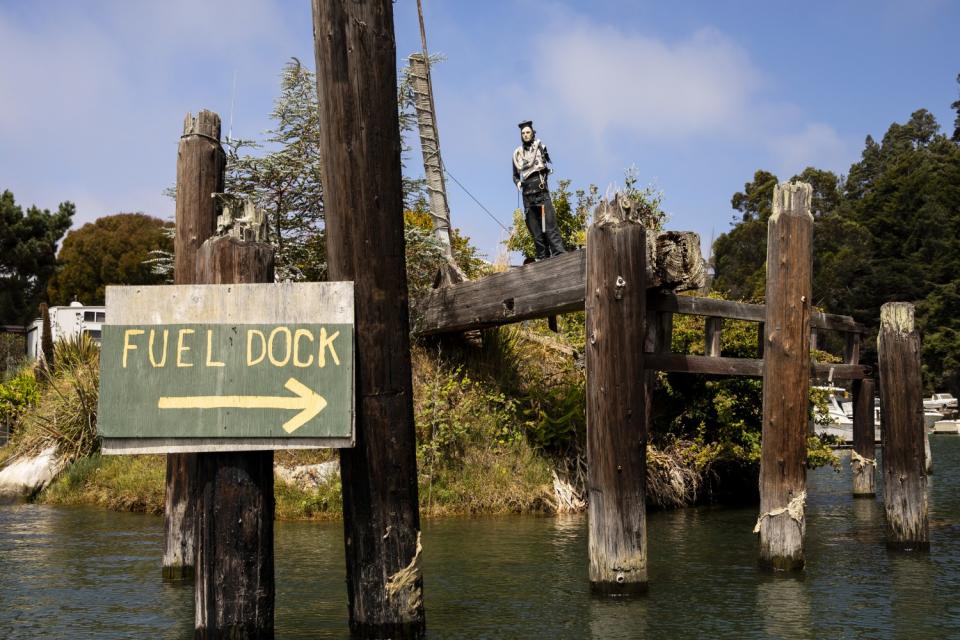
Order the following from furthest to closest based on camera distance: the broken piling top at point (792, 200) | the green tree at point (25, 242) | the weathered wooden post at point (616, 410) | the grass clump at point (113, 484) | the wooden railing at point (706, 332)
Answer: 1. the green tree at point (25, 242)
2. the grass clump at point (113, 484)
3. the wooden railing at point (706, 332)
4. the broken piling top at point (792, 200)
5. the weathered wooden post at point (616, 410)

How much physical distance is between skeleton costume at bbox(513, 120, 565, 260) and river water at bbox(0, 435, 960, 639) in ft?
12.3

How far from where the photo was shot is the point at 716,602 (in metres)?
8.81

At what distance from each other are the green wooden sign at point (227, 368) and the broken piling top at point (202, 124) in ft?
11.2

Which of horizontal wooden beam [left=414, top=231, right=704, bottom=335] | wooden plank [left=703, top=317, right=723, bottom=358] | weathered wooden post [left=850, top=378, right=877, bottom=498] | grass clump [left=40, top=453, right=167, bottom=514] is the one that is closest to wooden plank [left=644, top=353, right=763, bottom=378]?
wooden plank [left=703, top=317, right=723, bottom=358]

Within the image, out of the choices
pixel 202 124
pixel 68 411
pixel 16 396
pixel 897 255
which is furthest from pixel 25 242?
pixel 897 255

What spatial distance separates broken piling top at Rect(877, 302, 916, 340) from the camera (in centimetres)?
1132

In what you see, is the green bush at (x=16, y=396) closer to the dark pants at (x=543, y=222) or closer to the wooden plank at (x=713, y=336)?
the dark pants at (x=543, y=222)

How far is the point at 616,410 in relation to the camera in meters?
8.34

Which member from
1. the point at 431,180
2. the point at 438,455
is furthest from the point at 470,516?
the point at 431,180

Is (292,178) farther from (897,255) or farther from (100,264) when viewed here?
(897,255)

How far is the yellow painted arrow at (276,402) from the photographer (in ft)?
19.4

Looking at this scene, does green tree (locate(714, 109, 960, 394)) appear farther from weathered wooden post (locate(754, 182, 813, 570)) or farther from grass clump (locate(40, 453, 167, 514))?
weathered wooden post (locate(754, 182, 813, 570))

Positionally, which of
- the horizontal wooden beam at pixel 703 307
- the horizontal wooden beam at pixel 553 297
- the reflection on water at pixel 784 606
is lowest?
the reflection on water at pixel 784 606

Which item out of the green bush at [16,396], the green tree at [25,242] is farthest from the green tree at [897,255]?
the green bush at [16,396]
